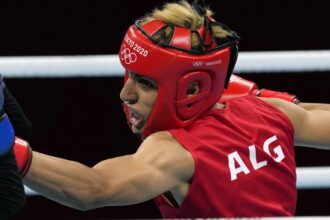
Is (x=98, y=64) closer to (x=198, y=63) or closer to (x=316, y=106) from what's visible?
(x=198, y=63)

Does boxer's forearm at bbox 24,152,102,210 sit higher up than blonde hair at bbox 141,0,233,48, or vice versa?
blonde hair at bbox 141,0,233,48

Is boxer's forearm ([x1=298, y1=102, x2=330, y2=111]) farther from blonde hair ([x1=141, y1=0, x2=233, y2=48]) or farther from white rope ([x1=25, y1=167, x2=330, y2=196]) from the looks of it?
blonde hair ([x1=141, y1=0, x2=233, y2=48])

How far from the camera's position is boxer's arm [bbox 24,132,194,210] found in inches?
69.5

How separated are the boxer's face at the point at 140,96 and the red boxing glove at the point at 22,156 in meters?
0.45

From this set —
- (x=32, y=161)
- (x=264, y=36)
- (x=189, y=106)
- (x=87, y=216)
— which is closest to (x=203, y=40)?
(x=189, y=106)

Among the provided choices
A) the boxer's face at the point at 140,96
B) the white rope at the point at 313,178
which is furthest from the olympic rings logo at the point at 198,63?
the white rope at the point at 313,178

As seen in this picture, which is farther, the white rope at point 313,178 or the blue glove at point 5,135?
the white rope at point 313,178

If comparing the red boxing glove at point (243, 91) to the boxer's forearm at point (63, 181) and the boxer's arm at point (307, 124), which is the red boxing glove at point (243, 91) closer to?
the boxer's arm at point (307, 124)

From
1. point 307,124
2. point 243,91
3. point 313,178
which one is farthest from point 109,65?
point 313,178

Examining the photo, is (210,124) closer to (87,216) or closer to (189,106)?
(189,106)

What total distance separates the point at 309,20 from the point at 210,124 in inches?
45.1

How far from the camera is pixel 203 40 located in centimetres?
208

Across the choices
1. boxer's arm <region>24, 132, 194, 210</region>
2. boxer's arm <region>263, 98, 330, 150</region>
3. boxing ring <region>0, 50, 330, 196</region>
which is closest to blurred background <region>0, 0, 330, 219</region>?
boxing ring <region>0, 50, 330, 196</region>

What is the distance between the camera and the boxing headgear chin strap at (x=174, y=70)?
6.66ft
